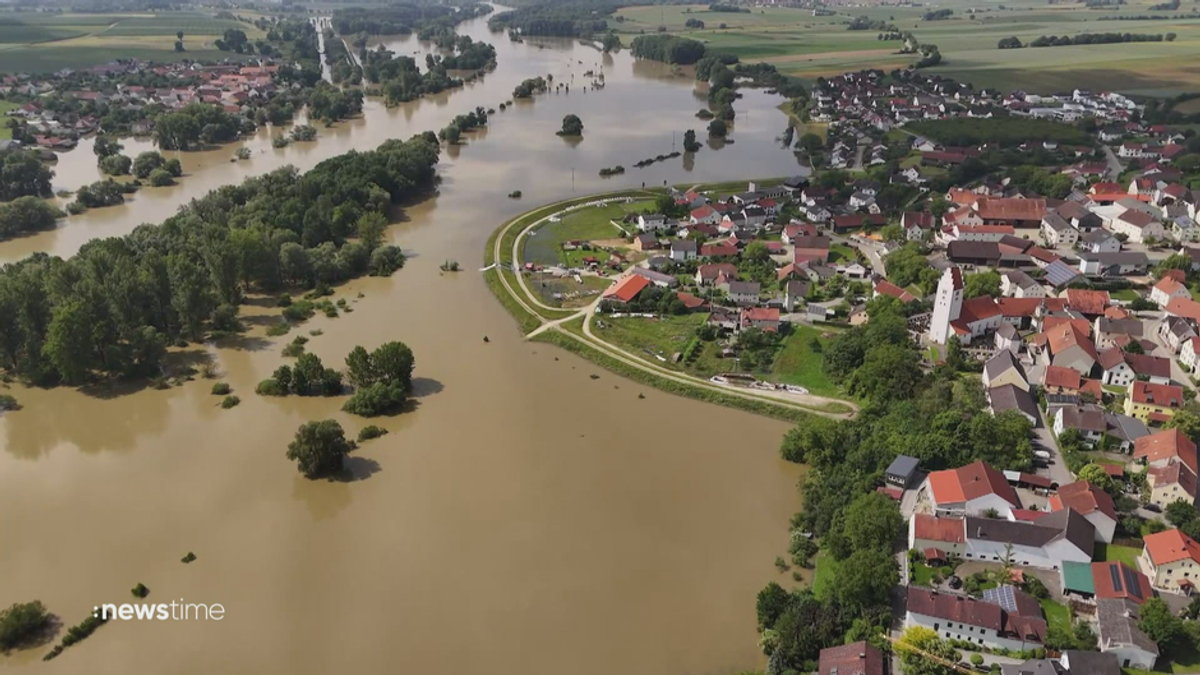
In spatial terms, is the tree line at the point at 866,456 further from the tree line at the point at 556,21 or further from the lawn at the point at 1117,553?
the tree line at the point at 556,21

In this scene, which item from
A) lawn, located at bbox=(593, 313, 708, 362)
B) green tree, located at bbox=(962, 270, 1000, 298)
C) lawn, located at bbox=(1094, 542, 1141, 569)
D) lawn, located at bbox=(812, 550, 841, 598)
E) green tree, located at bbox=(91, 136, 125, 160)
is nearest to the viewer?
lawn, located at bbox=(812, 550, 841, 598)

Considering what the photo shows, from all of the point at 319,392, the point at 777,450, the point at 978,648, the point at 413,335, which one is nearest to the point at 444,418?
the point at 319,392

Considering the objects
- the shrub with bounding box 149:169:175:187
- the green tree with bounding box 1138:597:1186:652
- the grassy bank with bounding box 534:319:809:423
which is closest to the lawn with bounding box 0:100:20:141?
the shrub with bounding box 149:169:175:187

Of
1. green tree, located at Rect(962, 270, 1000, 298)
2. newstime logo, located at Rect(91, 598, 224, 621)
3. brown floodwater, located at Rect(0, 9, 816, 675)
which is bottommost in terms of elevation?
newstime logo, located at Rect(91, 598, 224, 621)

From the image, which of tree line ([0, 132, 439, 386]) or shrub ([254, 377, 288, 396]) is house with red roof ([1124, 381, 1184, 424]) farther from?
tree line ([0, 132, 439, 386])

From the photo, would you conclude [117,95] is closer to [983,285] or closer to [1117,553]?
[983,285]

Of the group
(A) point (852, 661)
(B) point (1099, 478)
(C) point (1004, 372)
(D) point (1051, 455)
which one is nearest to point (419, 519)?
(A) point (852, 661)

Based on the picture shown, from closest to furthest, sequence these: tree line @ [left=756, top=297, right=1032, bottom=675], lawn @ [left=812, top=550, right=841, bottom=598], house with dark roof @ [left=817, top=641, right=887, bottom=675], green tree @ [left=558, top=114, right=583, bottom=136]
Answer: house with dark roof @ [left=817, top=641, right=887, bottom=675] < tree line @ [left=756, top=297, right=1032, bottom=675] < lawn @ [left=812, top=550, right=841, bottom=598] < green tree @ [left=558, top=114, right=583, bottom=136]
